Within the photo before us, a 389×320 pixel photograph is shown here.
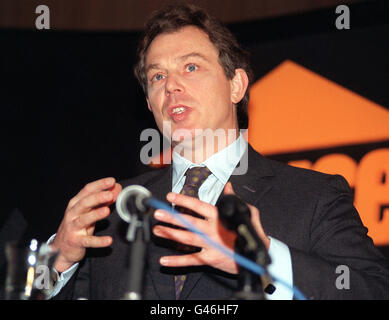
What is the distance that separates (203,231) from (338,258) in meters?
0.63

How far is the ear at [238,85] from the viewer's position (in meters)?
2.46

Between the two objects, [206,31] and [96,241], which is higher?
[206,31]

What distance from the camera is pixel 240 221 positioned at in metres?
1.04

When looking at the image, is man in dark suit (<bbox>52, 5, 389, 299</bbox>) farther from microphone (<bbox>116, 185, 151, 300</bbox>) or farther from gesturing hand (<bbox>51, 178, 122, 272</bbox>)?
microphone (<bbox>116, 185, 151, 300</bbox>)

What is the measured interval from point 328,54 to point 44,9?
195 centimetres

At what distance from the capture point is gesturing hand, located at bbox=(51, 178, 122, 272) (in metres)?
1.52

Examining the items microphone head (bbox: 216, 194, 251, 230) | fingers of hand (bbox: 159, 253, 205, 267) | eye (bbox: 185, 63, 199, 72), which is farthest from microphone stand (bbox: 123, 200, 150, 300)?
eye (bbox: 185, 63, 199, 72)

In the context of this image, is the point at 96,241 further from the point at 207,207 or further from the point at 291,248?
the point at 291,248

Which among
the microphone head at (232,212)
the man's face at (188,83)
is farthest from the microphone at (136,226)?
the man's face at (188,83)

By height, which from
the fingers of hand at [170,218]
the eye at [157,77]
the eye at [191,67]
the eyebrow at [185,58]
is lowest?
the fingers of hand at [170,218]

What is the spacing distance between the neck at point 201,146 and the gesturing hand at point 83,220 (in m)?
0.61

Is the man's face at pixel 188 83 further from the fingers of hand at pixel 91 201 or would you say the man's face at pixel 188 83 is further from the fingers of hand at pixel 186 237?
the fingers of hand at pixel 186 237

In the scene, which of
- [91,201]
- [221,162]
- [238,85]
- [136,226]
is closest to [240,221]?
[136,226]
